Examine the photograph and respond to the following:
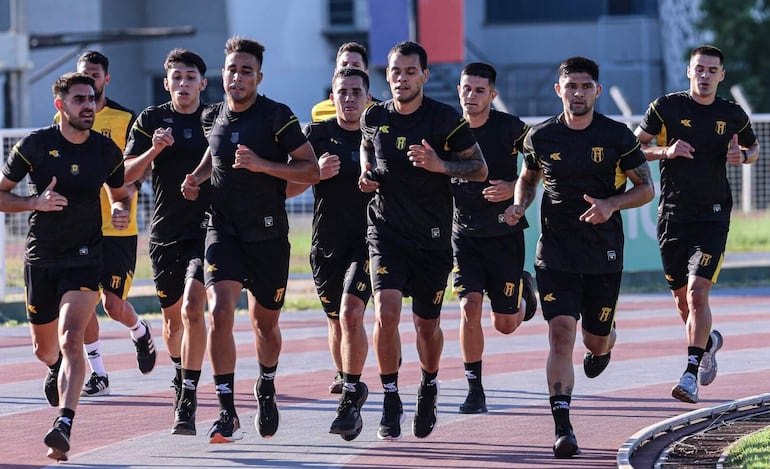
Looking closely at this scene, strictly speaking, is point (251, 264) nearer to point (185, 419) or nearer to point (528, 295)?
point (185, 419)

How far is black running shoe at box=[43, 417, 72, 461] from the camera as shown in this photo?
855cm

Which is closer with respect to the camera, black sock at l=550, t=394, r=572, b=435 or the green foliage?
black sock at l=550, t=394, r=572, b=435

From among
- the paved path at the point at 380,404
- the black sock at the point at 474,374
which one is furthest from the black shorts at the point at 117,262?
the black sock at the point at 474,374

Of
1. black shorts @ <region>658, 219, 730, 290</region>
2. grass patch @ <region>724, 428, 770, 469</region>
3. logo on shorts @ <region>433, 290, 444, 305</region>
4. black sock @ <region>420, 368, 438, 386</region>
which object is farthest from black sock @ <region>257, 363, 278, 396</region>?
black shorts @ <region>658, 219, 730, 290</region>

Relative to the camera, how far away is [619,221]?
31.9ft

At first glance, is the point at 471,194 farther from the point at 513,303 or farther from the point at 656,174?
the point at 656,174

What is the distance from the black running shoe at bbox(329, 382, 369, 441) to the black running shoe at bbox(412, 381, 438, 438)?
352 mm

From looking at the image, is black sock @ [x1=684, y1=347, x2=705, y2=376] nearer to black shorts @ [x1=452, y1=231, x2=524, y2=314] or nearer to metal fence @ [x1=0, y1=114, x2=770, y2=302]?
black shorts @ [x1=452, y1=231, x2=524, y2=314]

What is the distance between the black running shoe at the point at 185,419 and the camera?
30.6 feet

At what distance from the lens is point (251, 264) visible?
951 centimetres

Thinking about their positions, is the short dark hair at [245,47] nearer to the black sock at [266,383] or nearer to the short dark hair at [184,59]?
the short dark hair at [184,59]

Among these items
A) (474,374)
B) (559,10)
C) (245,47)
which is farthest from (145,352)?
(559,10)

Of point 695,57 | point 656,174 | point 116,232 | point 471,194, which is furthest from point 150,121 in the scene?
point 656,174

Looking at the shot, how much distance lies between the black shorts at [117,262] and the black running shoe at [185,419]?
244cm
